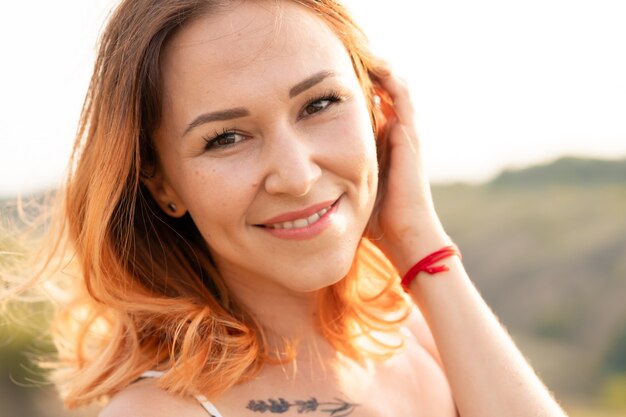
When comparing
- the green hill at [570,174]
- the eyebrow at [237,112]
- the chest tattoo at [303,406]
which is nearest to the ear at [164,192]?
the eyebrow at [237,112]

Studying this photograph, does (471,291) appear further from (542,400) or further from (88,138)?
(88,138)

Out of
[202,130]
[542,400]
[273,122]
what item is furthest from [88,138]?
[542,400]

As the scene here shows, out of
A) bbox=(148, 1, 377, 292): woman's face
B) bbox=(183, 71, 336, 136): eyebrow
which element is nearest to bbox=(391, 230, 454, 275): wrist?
bbox=(148, 1, 377, 292): woman's face

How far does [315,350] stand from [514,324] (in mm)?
12710

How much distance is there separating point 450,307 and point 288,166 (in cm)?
86

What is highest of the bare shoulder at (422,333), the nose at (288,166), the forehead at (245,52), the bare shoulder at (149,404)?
the forehead at (245,52)

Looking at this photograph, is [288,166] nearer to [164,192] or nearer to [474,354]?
[164,192]

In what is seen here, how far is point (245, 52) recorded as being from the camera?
8.25ft

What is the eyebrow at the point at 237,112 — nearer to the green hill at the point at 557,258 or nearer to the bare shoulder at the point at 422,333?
the bare shoulder at the point at 422,333

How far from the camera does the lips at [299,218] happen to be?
261 centimetres

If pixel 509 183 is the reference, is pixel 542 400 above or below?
above

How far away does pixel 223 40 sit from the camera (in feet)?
8.32

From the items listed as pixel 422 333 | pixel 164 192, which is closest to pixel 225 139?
pixel 164 192

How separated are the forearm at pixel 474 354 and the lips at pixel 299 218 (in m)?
0.62
